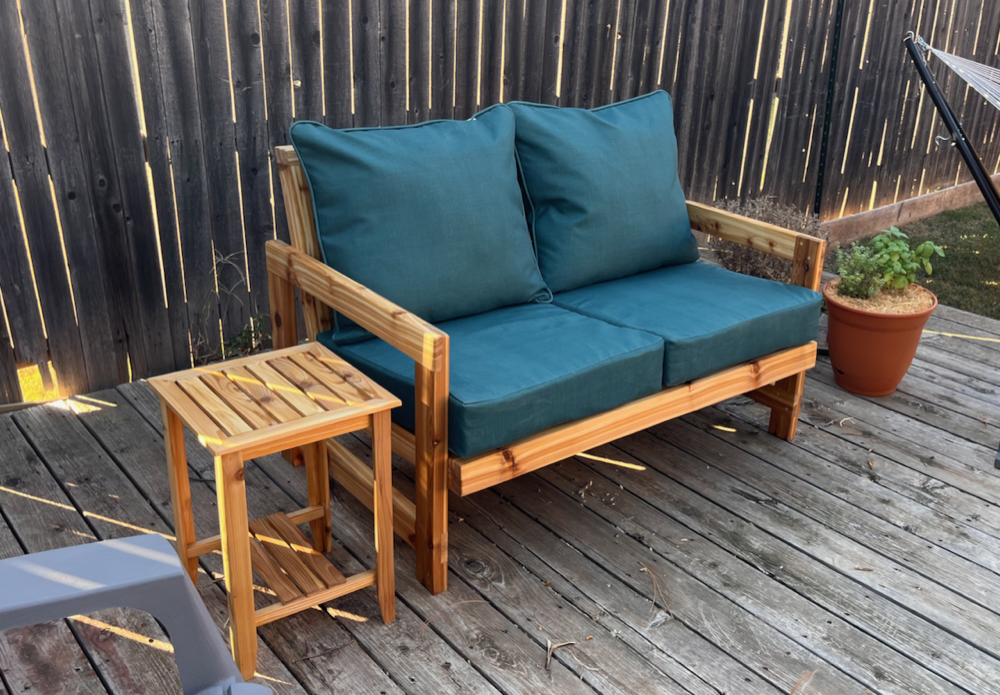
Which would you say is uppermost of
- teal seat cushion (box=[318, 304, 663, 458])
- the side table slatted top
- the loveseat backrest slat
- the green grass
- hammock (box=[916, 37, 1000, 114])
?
hammock (box=[916, 37, 1000, 114])

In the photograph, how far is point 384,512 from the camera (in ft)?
6.26

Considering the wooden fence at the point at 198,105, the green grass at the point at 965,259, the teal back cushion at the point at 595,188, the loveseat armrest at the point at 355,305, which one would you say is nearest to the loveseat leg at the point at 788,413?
the teal back cushion at the point at 595,188

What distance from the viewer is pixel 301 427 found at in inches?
67.7

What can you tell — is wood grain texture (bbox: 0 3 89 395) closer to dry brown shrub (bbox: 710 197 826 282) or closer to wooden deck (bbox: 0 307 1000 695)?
wooden deck (bbox: 0 307 1000 695)

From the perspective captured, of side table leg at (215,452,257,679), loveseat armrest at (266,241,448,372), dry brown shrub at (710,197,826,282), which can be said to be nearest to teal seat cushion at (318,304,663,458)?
loveseat armrest at (266,241,448,372)

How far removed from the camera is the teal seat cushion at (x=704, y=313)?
92.7 inches

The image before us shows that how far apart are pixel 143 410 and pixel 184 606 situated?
2012 millimetres

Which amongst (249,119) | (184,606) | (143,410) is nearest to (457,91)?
(249,119)

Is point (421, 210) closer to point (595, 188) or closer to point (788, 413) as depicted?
point (595, 188)

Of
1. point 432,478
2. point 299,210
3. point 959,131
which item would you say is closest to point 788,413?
point 959,131

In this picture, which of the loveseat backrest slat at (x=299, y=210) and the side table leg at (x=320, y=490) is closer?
the side table leg at (x=320, y=490)

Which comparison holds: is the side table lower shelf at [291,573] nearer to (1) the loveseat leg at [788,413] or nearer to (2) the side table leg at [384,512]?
(2) the side table leg at [384,512]

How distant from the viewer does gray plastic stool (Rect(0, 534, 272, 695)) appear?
977 mm

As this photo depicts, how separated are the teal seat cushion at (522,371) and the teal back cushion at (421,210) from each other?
Answer: 12 cm
